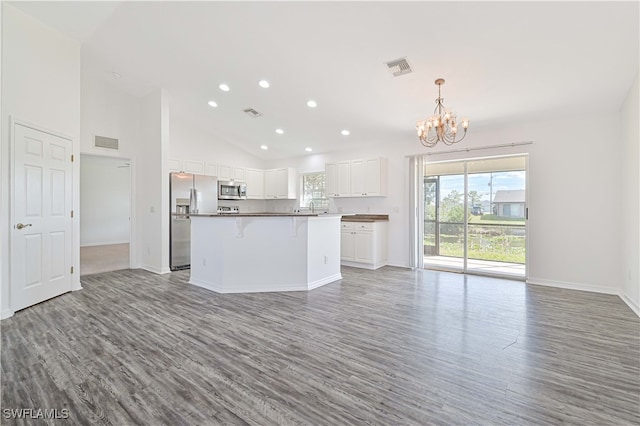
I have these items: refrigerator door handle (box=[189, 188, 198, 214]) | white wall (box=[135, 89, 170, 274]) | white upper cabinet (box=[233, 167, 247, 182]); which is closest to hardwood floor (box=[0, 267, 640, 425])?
white wall (box=[135, 89, 170, 274])

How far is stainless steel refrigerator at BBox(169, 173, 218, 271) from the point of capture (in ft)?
18.7

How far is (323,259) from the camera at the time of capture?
468 cm

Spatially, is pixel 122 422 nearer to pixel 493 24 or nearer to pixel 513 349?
pixel 513 349

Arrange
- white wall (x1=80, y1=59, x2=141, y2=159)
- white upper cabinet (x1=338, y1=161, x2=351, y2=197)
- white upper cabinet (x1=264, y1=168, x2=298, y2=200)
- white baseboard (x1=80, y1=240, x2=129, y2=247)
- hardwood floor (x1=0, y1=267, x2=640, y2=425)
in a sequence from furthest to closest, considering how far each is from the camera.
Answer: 1. white baseboard (x1=80, y1=240, x2=129, y2=247)
2. white upper cabinet (x1=264, y1=168, x2=298, y2=200)
3. white upper cabinet (x1=338, y1=161, x2=351, y2=197)
4. white wall (x1=80, y1=59, x2=141, y2=159)
5. hardwood floor (x1=0, y1=267, x2=640, y2=425)

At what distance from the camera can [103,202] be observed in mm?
9242

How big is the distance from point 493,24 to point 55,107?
5442 mm

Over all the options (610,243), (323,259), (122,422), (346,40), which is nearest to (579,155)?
(610,243)

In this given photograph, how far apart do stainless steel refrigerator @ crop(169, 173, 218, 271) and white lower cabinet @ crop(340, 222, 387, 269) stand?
10.5 ft

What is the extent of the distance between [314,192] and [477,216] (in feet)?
13.0

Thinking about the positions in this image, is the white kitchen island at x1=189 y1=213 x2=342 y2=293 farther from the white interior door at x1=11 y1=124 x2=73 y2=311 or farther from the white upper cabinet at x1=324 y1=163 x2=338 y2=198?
the white upper cabinet at x1=324 y1=163 x2=338 y2=198

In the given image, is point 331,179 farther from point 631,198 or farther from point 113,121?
point 631,198

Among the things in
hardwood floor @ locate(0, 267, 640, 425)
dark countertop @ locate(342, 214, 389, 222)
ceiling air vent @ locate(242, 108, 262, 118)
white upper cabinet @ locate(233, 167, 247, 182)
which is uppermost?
ceiling air vent @ locate(242, 108, 262, 118)

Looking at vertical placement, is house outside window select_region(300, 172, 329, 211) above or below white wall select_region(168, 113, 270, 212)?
below

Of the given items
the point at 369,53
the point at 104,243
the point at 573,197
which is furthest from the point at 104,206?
the point at 573,197
